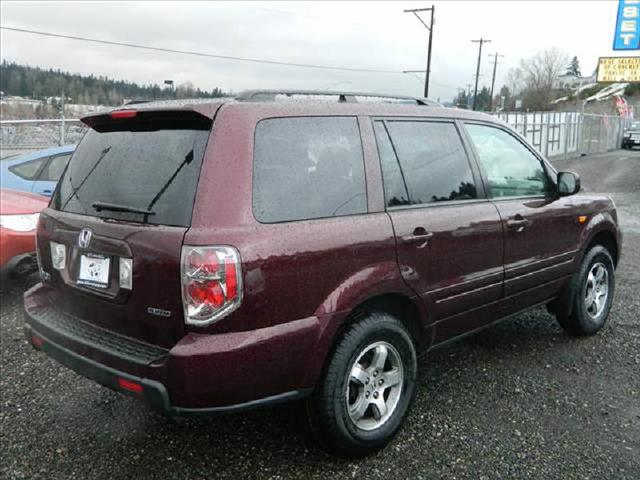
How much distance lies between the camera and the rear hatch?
94.0 inches

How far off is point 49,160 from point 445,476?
6348 mm

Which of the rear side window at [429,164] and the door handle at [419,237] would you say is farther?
the rear side window at [429,164]

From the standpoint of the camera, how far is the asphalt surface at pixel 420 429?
285cm

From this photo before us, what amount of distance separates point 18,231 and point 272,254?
3.89m

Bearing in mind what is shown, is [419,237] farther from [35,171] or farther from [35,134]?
[35,134]

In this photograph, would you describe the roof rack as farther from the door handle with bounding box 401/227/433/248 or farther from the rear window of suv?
the door handle with bounding box 401/227/433/248

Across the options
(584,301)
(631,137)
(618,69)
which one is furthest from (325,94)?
(631,137)

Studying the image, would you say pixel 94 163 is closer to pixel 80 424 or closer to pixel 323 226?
pixel 323 226

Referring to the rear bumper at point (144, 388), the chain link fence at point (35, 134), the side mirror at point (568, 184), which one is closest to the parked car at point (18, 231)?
the rear bumper at point (144, 388)

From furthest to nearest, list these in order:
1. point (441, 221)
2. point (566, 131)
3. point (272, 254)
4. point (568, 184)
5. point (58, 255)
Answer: point (566, 131)
point (568, 184)
point (441, 221)
point (58, 255)
point (272, 254)

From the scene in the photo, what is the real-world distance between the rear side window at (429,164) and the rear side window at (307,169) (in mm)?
229

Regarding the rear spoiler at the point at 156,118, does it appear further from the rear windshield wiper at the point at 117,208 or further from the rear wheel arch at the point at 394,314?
the rear wheel arch at the point at 394,314

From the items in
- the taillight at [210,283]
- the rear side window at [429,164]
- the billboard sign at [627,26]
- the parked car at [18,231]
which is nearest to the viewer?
the taillight at [210,283]

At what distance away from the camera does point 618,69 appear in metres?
30.9
